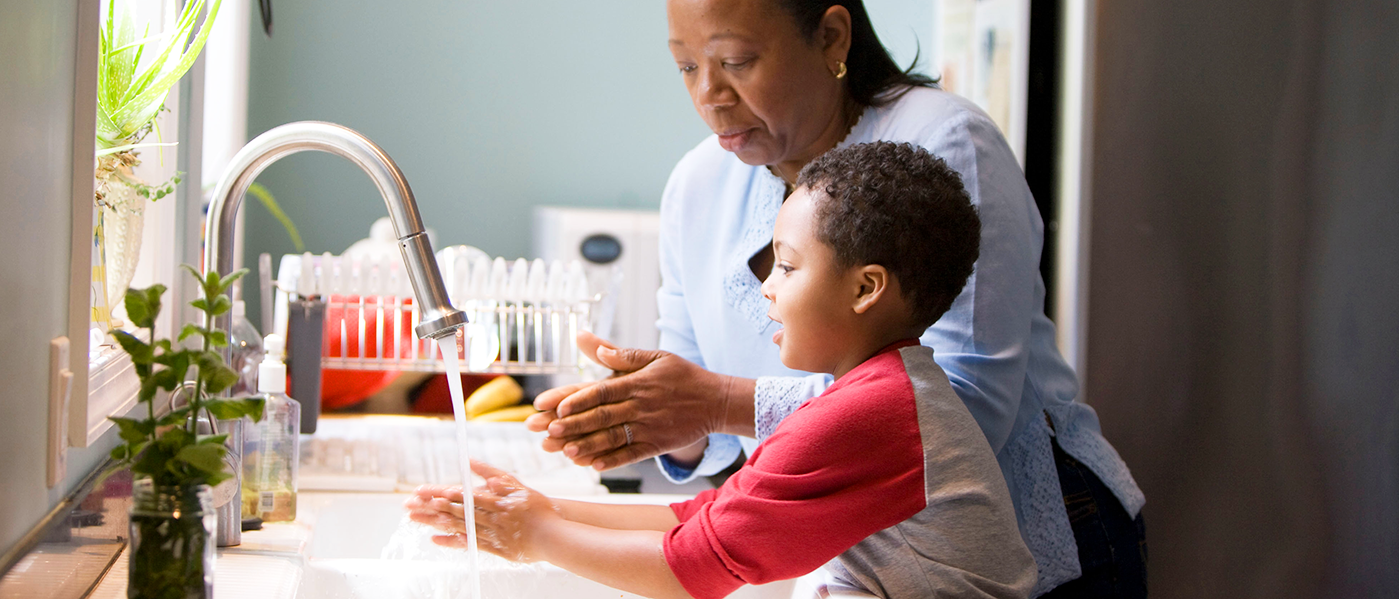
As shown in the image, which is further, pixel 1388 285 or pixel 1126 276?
pixel 1126 276

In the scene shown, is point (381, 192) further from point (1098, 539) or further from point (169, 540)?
point (1098, 539)

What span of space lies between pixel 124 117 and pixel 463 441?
1.52ft

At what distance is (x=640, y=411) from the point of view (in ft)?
3.35

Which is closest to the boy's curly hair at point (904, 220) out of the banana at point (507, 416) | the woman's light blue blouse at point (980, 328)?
the woman's light blue blouse at point (980, 328)

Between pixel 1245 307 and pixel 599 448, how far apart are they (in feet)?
4.28

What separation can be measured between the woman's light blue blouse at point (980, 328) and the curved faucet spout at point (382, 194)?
1.22ft

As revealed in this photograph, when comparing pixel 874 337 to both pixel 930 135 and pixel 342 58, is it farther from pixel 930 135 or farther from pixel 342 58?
pixel 342 58

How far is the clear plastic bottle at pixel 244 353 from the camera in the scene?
1.09 meters

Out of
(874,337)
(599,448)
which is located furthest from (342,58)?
(874,337)

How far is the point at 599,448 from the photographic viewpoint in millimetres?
1024

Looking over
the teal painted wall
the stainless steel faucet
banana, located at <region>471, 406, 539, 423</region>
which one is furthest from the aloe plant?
the teal painted wall

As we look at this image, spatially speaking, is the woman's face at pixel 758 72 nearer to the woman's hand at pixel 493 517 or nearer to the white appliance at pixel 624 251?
the woman's hand at pixel 493 517

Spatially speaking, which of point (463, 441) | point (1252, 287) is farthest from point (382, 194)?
point (1252, 287)

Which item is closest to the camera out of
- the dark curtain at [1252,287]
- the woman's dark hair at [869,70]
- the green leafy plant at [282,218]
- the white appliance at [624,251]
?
the woman's dark hair at [869,70]
